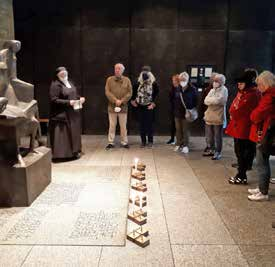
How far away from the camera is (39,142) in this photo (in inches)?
165

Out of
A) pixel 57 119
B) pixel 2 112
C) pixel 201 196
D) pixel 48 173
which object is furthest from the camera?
pixel 57 119

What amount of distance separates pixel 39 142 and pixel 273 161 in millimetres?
3761

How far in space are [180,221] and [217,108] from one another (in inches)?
97.9

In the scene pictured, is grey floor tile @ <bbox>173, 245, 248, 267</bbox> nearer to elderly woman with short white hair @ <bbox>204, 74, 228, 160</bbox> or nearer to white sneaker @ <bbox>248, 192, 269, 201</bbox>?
white sneaker @ <bbox>248, 192, 269, 201</bbox>

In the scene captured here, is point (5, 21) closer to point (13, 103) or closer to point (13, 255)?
Result: point (13, 103)

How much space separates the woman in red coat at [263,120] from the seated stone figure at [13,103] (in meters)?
2.45

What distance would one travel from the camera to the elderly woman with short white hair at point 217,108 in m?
5.01

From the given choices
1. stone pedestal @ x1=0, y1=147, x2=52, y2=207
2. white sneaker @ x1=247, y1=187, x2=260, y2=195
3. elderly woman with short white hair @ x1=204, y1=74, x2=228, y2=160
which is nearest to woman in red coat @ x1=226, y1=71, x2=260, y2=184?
white sneaker @ x1=247, y1=187, x2=260, y2=195

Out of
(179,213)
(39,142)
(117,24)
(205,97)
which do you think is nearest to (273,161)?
(205,97)

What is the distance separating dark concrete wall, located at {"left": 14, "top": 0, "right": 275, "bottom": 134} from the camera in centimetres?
693

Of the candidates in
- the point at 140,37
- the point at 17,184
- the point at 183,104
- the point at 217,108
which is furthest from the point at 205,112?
the point at 17,184

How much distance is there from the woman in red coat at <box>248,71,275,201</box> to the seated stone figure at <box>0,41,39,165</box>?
245cm

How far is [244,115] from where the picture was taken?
12.9 feet

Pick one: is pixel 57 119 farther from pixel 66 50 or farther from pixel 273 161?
pixel 273 161
